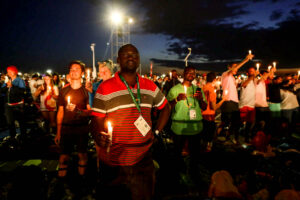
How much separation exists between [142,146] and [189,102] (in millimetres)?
2106

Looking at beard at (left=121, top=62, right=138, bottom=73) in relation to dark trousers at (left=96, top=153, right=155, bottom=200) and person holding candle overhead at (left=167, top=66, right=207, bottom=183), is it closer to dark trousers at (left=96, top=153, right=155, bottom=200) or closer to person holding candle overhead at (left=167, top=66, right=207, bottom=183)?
dark trousers at (left=96, top=153, right=155, bottom=200)

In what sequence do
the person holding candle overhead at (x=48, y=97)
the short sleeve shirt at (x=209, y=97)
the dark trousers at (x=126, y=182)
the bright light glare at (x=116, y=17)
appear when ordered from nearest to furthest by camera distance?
1. the dark trousers at (x=126, y=182)
2. the short sleeve shirt at (x=209, y=97)
3. the person holding candle overhead at (x=48, y=97)
4. the bright light glare at (x=116, y=17)

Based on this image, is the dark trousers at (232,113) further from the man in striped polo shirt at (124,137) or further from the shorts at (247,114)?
the man in striped polo shirt at (124,137)

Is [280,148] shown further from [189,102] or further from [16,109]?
[16,109]

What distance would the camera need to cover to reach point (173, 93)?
4.14m

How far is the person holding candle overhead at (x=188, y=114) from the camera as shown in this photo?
3957 millimetres

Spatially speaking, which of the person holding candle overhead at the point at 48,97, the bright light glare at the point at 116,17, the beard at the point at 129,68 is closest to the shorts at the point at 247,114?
the beard at the point at 129,68

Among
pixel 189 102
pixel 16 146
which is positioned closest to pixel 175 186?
pixel 189 102

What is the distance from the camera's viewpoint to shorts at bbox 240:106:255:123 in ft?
20.3

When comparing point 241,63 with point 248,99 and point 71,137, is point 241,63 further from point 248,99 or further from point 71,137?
point 71,137

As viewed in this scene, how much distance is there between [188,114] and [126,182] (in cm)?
222

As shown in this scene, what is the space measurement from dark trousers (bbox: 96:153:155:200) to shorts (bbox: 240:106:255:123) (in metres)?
5.18

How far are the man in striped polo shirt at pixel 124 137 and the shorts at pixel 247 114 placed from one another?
505 centimetres

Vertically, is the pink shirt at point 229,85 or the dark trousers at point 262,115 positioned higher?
the pink shirt at point 229,85
